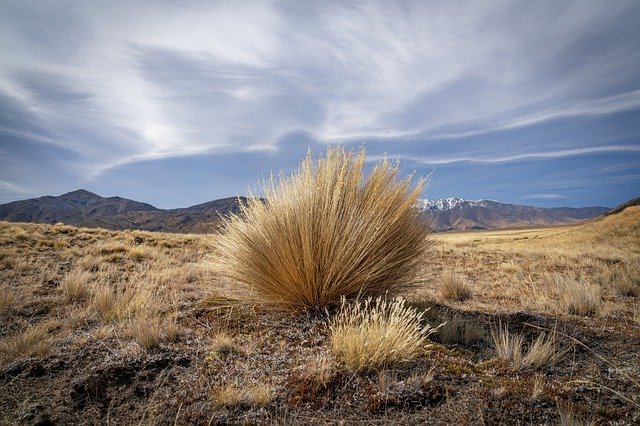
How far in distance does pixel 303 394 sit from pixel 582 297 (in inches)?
201

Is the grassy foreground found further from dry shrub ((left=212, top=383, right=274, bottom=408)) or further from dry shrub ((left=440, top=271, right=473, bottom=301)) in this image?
dry shrub ((left=440, top=271, right=473, bottom=301))

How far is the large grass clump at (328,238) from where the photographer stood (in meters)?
4.24

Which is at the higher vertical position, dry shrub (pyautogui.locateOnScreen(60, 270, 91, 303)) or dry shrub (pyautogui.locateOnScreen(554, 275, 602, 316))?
dry shrub (pyautogui.locateOnScreen(60, 270, 91, 303))

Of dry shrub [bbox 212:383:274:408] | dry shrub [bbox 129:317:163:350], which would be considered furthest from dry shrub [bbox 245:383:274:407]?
dry shrub [bbox 129:317:163:350]

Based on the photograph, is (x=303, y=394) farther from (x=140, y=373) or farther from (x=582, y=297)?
(x=582, y=297)

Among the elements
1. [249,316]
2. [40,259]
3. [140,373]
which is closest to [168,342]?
[140,373]

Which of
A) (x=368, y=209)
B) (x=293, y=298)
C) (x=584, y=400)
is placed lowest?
(x=584, y=400)

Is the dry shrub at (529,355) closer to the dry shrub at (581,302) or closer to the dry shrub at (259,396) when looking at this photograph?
the dry shrub at (259,396)

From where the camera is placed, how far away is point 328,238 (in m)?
4.21

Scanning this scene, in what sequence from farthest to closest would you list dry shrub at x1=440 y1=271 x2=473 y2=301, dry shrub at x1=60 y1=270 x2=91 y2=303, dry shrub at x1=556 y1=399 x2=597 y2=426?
dry shrub at x1=440 y1=271 x2=473 y2=301
dry shrub at x1=60 y1=270 x2=91 y2=303
dry shrub at x1=556 y1=399 x2=597 y2=426

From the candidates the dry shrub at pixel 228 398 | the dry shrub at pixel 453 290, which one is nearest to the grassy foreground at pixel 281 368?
the dry shrub at pixel 228 398

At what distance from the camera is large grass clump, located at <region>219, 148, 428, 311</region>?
4.24m

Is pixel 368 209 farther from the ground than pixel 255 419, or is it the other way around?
pixel 368 209

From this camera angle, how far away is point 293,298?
14.5ft
